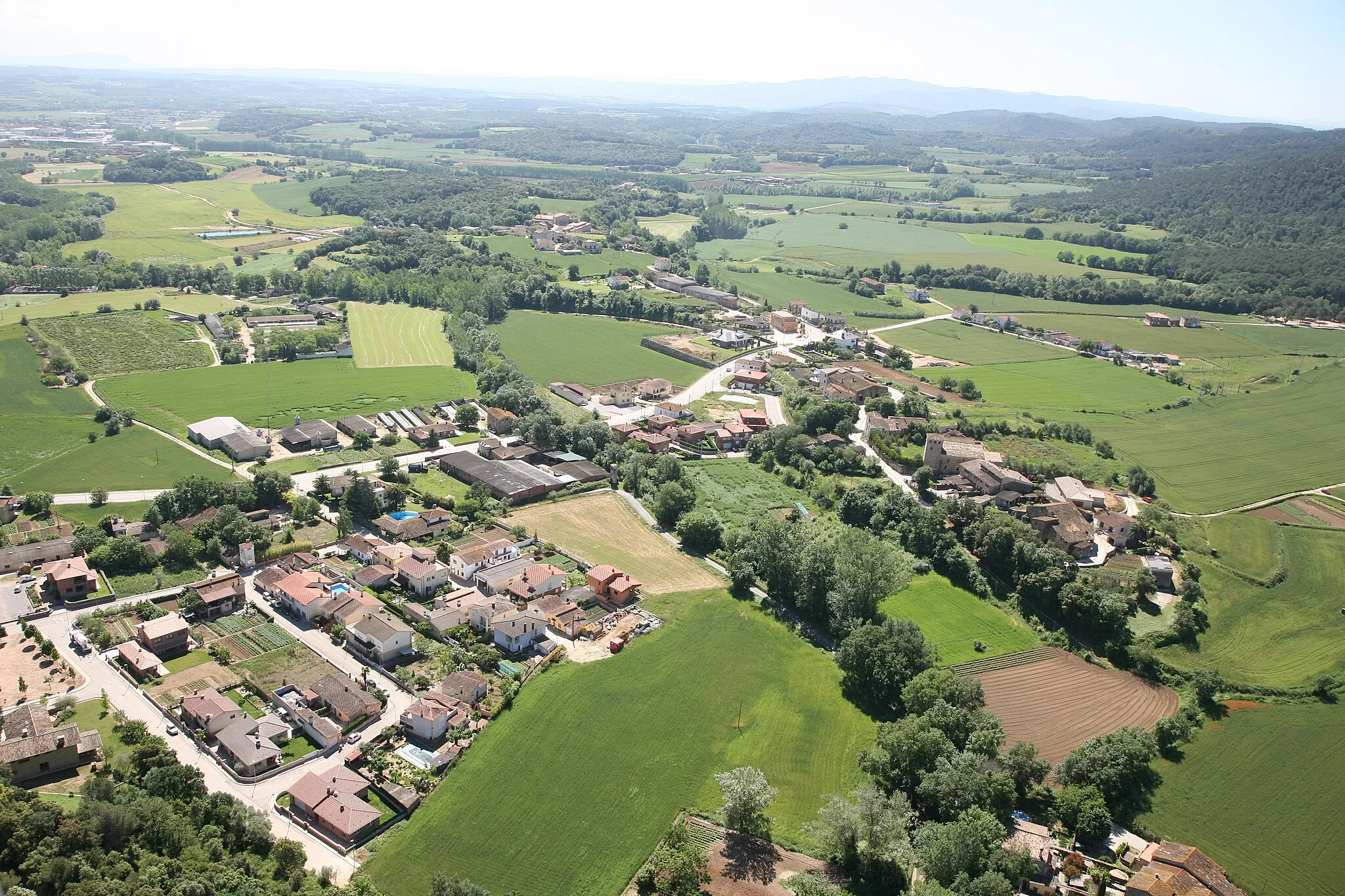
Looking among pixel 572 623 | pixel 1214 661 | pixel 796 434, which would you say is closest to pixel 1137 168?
pixel 796 434

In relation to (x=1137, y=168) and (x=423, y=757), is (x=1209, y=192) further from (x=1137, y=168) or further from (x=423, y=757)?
(x=423, y=757)

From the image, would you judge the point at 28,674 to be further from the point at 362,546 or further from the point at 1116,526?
the point at 1116,526

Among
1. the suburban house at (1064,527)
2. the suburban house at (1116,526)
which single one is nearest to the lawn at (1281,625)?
the suburban house at (1116,526)

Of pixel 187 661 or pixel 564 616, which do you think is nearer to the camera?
pixel 187 661

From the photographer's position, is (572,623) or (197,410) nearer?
(572,623)

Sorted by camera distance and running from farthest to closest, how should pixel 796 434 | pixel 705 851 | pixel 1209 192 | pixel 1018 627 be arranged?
pixel 1209 192 < pixel 796 434 < pixel 1018 627 < pixel 705 851

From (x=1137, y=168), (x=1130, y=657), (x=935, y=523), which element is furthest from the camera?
(x=1137, y=168)

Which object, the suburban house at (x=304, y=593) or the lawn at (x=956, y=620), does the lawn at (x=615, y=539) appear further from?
the suburban house at (x=304, y=593)

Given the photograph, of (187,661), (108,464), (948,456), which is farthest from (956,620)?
(108,464)
